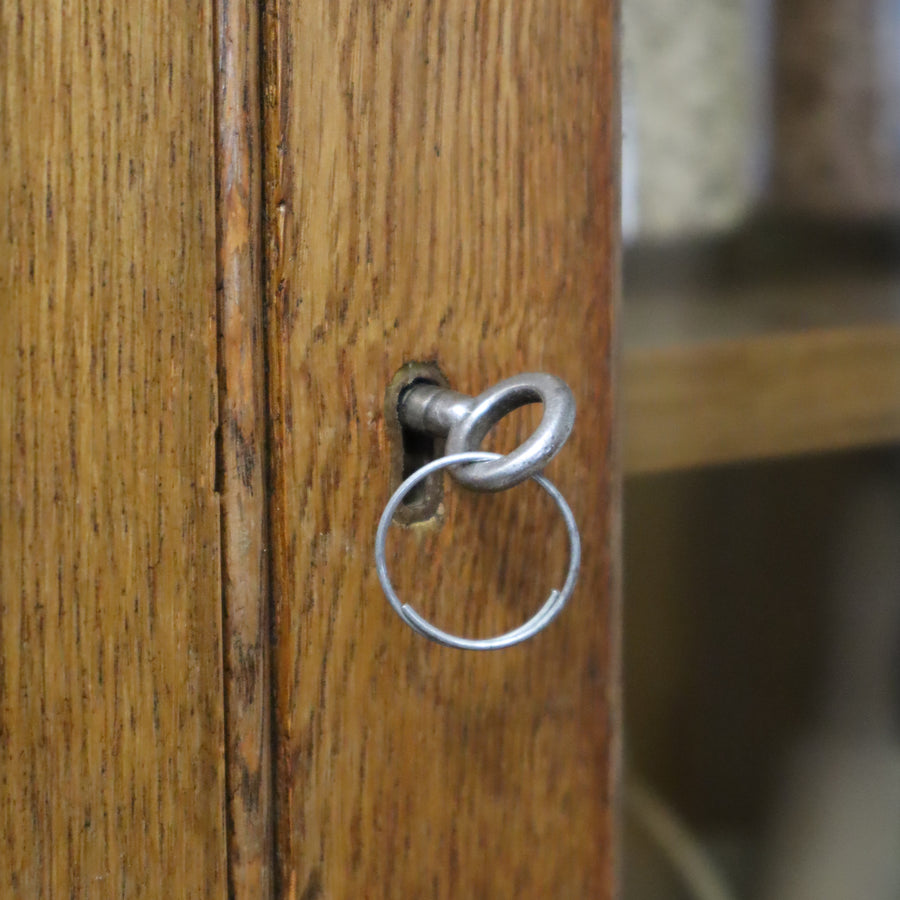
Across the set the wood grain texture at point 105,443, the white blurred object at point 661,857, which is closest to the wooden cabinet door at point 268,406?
the wood grain texture at point 105,443

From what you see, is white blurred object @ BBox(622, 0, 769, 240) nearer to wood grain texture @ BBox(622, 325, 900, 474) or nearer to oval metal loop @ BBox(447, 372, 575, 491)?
wood grain texture @ BBox(622, 325, 900, 474)

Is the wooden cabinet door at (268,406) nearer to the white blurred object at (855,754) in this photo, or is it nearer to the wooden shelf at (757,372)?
the wooden shelf at (757,372)

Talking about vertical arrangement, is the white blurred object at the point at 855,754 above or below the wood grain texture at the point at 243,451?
below

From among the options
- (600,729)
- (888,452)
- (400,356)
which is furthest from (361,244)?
(888,452)

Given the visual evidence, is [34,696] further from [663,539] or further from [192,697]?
[663,539]

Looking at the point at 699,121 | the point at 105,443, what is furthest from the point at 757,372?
the point at 105,443

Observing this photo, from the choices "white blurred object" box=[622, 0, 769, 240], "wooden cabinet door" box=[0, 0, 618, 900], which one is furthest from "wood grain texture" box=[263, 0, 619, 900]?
"white blurred object" box=[622, 0, 769, 240]
